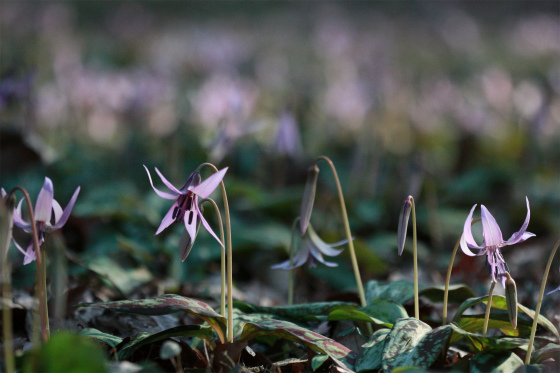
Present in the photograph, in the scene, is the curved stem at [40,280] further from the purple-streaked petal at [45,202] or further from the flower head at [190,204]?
the flower head at [190,204]

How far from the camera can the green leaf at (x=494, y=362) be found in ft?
4.31

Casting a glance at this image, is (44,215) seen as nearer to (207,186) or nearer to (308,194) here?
(207,186)

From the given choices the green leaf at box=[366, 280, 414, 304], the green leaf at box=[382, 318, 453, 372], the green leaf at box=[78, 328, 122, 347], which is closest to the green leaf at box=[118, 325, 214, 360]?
the green leaf at box=[78, 328, 122, 347]

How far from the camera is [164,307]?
1342mm

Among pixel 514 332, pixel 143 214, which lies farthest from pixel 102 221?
pixel 514 332

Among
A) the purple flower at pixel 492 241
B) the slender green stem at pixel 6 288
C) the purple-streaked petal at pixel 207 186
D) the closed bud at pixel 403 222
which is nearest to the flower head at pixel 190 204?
the purple-streaked petal at pixel 207 186

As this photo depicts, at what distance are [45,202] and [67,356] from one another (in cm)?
39

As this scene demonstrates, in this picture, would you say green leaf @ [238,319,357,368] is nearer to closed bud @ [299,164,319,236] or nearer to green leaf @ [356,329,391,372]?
green leaf @ [356,329,391,372]

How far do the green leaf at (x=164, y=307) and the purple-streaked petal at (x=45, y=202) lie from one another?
21 cm

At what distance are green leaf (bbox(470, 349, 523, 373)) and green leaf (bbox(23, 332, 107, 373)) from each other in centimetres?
78

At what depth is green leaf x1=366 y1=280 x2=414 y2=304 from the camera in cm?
173

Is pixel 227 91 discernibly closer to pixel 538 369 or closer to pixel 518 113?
pixel 518 113

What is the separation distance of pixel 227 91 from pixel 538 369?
2.96 m

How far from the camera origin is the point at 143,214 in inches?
108
